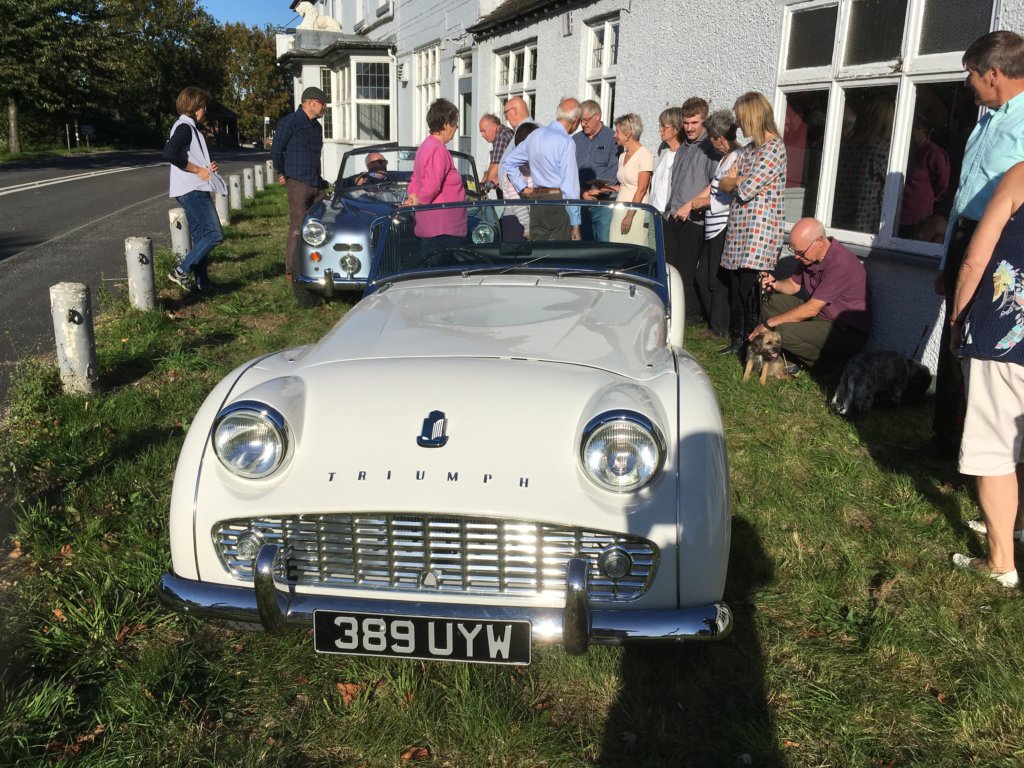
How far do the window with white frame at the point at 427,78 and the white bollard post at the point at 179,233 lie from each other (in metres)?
10.5

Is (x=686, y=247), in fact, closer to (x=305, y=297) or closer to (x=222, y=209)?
(x=305, y=297)

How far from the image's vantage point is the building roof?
11.8m

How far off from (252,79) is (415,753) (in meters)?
76.1

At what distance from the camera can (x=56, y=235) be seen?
1215cm

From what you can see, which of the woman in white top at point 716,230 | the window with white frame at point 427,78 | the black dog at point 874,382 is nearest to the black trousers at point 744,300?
the woman in white top at point 716,230

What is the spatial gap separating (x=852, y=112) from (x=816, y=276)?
148 cm

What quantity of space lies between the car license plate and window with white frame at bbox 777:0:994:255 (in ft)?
15.4

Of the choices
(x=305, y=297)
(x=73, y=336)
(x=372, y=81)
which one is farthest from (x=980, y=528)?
(x=372, y=81)

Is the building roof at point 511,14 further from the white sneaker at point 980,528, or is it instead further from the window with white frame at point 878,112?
the white sneaker at point 980,528

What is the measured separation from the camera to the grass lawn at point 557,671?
2469 mm

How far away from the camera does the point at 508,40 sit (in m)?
13.9

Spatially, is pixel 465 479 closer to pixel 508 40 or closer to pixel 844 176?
pixel 844 176

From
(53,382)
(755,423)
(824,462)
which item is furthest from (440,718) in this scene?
(53,382)

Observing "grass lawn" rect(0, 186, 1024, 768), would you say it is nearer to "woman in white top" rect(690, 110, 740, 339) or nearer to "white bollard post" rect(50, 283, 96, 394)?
"white bollard post" rect(50, 283, 96, 394)
